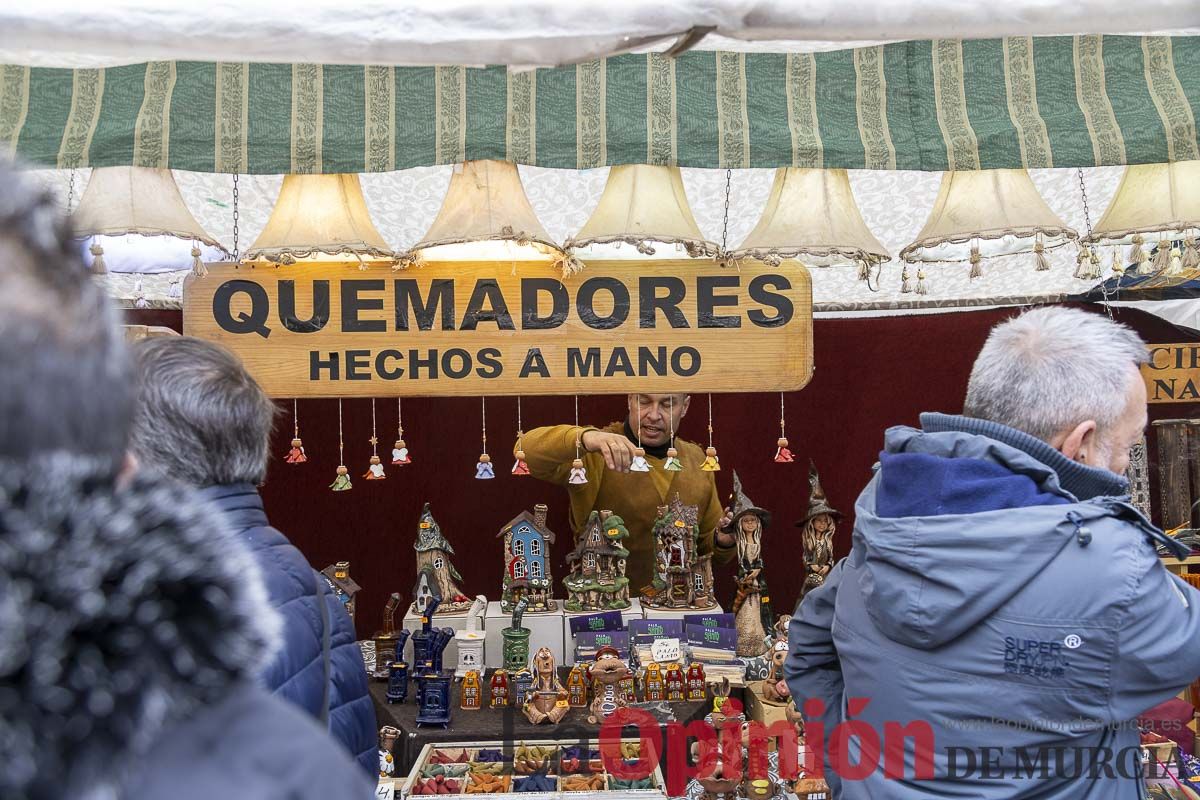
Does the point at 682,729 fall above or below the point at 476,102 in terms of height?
below

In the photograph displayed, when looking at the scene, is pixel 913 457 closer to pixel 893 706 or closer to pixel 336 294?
pixel 893 706

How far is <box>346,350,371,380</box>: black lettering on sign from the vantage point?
2873mm

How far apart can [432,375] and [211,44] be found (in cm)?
157

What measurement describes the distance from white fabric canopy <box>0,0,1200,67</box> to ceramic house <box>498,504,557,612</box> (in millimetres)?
3032

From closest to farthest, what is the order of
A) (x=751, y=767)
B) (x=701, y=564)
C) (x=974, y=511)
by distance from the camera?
(x=974, y=511), (x=751, y=767), (x=701, y=564)

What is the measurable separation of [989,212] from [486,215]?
1473mm

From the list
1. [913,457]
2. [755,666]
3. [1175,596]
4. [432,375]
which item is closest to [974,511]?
[913,457]

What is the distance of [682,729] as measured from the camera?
328 centimetres

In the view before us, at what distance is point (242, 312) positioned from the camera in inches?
112

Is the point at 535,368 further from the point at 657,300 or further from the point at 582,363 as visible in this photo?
the point at 657,300

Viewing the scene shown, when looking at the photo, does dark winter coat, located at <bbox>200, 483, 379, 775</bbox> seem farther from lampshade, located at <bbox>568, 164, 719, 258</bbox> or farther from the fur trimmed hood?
lampshade, located at <bbox>568, 164, 719, 258</bbox>

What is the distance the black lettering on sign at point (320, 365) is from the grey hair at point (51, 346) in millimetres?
2189

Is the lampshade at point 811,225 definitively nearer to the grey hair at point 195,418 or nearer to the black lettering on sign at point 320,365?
the black lettering on sign at point 320,365

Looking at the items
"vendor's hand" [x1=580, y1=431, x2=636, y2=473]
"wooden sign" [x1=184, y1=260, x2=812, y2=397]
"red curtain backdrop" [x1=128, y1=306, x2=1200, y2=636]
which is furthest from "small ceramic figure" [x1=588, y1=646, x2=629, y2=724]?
"red curtain backdrop" [x1=128, y1=306, x2=1200, y2=636]
